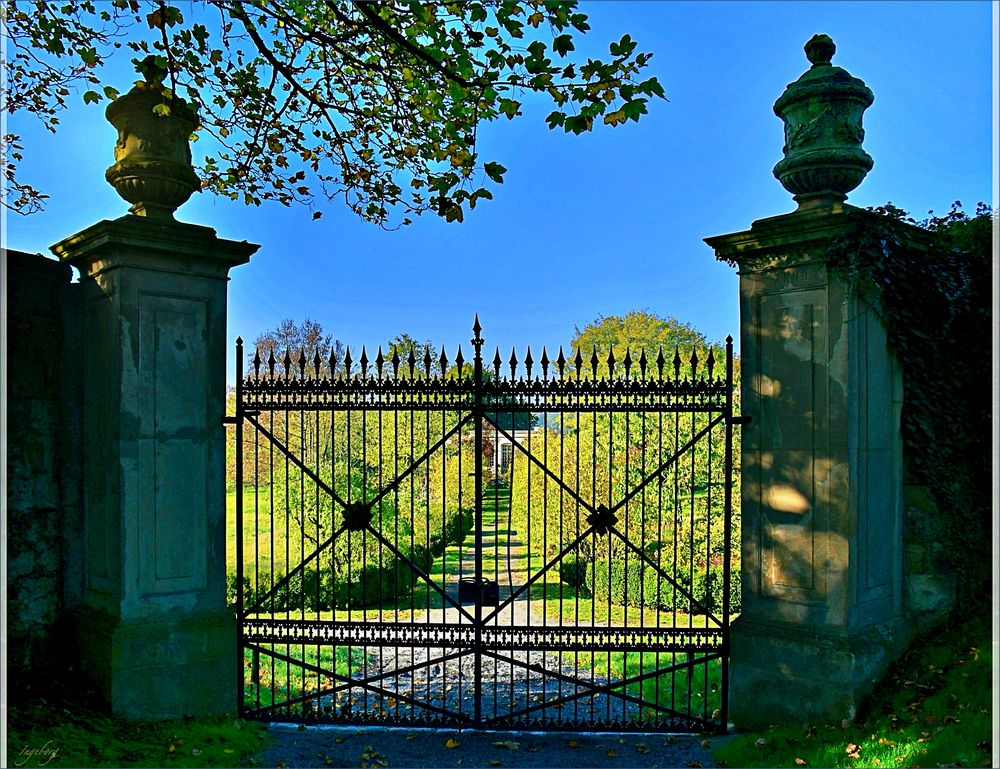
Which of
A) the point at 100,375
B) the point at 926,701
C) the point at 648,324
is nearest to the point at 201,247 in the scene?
the point at 100,375

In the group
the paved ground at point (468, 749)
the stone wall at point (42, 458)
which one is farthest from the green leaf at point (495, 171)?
the paved ground at point (468, 749)

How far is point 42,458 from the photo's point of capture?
4629mm

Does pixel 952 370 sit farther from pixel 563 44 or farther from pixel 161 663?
pixel 161 663

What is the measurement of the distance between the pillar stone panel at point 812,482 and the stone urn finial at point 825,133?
0.65 ft

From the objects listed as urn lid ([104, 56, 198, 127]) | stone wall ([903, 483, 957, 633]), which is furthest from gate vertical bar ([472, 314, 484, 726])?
stone wall ([903, 483, 957, 633])

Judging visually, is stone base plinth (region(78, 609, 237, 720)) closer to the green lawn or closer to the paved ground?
the paved ground

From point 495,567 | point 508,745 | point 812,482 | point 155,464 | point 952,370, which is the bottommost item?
point 508,745

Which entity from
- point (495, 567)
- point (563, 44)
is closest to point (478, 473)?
point (563, 44)

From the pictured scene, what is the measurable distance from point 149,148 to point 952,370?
5707mm

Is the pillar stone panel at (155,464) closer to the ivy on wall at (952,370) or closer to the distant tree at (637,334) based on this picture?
the ivy on wall at (952,370)

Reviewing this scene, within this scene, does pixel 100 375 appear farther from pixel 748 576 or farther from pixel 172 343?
pixel 748 576

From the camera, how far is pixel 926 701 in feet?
13.7

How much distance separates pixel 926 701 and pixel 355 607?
10746mm

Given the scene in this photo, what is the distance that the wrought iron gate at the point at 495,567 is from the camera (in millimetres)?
4844
